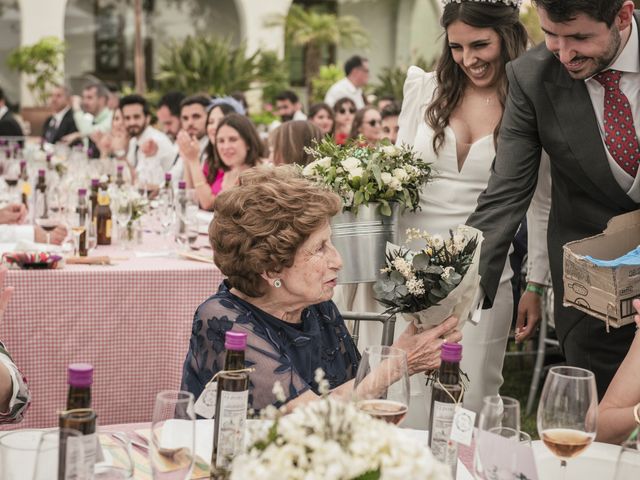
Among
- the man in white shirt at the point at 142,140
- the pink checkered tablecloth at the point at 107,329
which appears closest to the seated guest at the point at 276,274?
the pink checkered tablecloth at the point at 107,329

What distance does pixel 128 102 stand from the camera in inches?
340

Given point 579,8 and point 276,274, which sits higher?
point 579,8

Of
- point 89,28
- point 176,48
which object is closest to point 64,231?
point 176,48

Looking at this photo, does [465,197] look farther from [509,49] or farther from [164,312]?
[164,312]

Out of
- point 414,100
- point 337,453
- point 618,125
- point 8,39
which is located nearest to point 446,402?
point 337,453

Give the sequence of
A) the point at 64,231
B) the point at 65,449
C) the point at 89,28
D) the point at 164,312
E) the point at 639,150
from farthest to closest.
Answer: the point at 89,28 → the point at 64,231 → the point at 164,312 → the point at 639,150 → the point at 65,449

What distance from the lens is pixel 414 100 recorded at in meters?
3.61

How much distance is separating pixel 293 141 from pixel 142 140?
3716 millimetres

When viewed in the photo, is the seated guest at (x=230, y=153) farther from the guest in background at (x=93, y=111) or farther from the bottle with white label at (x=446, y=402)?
the guest in background at (x=93, y=111)

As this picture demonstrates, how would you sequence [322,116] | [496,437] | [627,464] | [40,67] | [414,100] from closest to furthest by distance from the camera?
[627,464] < [496,437] < [414,100] < [322,116] < [40,67]

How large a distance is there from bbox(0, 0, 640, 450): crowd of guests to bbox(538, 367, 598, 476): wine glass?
4.5 inches

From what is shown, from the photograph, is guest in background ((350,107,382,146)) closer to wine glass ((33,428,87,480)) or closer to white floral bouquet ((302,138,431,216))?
white floral bouquet ((302,138,431,216))

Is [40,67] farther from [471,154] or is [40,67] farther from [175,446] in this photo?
[175,446]

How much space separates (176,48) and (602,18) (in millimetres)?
15356
